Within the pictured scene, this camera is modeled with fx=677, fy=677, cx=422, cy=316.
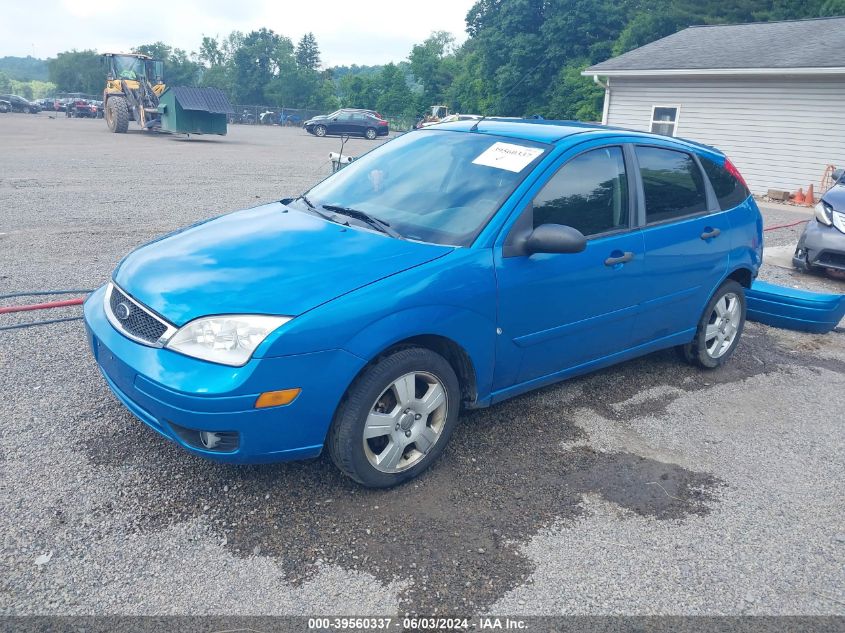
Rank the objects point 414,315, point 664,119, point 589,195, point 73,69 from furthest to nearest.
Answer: point 73,69 → point 664,119 → point 589,195 → point 414,315

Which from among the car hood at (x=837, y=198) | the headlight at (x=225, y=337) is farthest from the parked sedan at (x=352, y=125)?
the headlight at (x=225, y=337)

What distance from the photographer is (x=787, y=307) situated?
20.2ft

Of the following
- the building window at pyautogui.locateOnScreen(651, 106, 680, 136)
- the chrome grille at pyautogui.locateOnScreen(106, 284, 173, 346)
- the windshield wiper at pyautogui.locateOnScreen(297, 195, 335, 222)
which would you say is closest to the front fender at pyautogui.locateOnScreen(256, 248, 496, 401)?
the chrome grille at pyautogui.locateOnScreen(106, 284, 173, 346)

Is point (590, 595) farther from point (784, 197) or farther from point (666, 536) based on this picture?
point (784, 197)

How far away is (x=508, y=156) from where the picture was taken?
12.5ft

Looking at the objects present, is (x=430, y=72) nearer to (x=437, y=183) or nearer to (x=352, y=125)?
(x=352, y=125)

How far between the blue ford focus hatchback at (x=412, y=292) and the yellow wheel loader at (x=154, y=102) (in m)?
23.1

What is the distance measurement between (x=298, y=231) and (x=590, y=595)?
223cm

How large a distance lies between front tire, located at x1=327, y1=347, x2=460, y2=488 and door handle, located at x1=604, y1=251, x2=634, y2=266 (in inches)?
48.0

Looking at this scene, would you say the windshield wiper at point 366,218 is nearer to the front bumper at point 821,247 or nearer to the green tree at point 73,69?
the front bumper at point 821,247

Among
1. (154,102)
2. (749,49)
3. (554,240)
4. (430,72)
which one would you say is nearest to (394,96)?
(430,72)

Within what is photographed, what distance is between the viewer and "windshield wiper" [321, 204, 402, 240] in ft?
11.5

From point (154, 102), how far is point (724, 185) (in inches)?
1052

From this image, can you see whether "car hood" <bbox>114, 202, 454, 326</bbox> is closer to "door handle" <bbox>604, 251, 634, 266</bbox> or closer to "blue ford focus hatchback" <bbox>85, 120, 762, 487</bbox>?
"blue ford focus hatchback" <bbox>85, 120, 762, 487</bbox>
